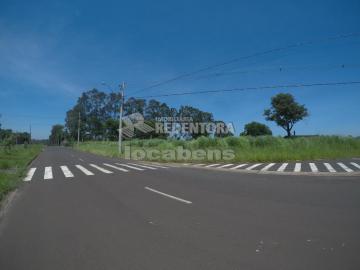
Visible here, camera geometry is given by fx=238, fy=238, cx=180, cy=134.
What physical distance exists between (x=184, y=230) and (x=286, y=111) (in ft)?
206

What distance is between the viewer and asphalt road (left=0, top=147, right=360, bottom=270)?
11.1 feet

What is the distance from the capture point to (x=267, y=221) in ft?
16.1

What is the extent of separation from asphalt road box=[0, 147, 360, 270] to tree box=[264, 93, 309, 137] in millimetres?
57216

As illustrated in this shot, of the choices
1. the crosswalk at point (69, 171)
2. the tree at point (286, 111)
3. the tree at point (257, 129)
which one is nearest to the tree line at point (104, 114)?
the tree at point (257, 129)

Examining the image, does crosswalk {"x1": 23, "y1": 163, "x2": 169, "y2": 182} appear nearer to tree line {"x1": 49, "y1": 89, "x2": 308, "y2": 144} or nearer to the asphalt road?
the asphalt road

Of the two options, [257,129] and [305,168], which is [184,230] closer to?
[305,168]

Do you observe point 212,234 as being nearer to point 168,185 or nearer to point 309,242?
point 309,242

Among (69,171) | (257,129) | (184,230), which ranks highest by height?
(257,129)

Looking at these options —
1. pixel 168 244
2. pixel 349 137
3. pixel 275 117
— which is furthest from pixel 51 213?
pixel 275 117

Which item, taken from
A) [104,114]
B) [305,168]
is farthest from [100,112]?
[305,168]

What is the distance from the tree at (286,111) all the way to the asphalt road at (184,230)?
188 ft

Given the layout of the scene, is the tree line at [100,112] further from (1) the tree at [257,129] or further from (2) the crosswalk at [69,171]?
(2) the crosswalk at [69,171]

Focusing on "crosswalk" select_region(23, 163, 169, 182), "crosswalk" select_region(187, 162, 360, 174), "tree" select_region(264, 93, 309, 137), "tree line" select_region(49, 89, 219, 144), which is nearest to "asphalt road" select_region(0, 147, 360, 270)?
"crosswalk" select_region(23, 163, 169, 182)

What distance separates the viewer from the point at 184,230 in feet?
14.8
